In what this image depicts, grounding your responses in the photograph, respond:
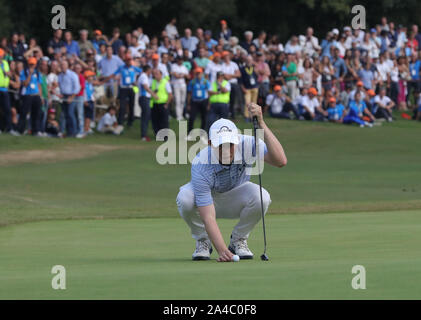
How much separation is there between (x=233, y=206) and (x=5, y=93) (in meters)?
18.5

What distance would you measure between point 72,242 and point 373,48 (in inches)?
1011

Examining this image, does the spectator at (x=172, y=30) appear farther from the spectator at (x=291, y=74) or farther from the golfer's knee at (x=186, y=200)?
the golfer's knee at (x=186, y=200)

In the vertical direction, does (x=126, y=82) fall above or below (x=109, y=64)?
below

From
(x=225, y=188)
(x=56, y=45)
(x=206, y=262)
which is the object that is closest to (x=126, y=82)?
(x=56, y=45)

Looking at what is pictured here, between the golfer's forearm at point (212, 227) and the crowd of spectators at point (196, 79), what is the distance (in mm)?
18069

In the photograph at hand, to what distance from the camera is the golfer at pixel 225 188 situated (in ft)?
29.4

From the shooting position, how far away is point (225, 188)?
31.5 ft

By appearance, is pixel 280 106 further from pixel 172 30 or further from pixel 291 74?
pixel 172 30

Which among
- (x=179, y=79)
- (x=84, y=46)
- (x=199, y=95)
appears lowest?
(x=199, y=95)

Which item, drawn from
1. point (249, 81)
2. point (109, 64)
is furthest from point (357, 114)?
point (109, 64)

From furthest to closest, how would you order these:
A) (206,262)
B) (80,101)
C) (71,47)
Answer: (71,47), (80,101), (206,262)

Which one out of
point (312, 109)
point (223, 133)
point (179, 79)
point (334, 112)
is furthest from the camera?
point (334, 112)

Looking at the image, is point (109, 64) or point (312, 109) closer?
point (109, 64)

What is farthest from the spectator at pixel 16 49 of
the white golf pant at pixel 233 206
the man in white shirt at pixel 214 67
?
the white golf pant at pixel 233 206
